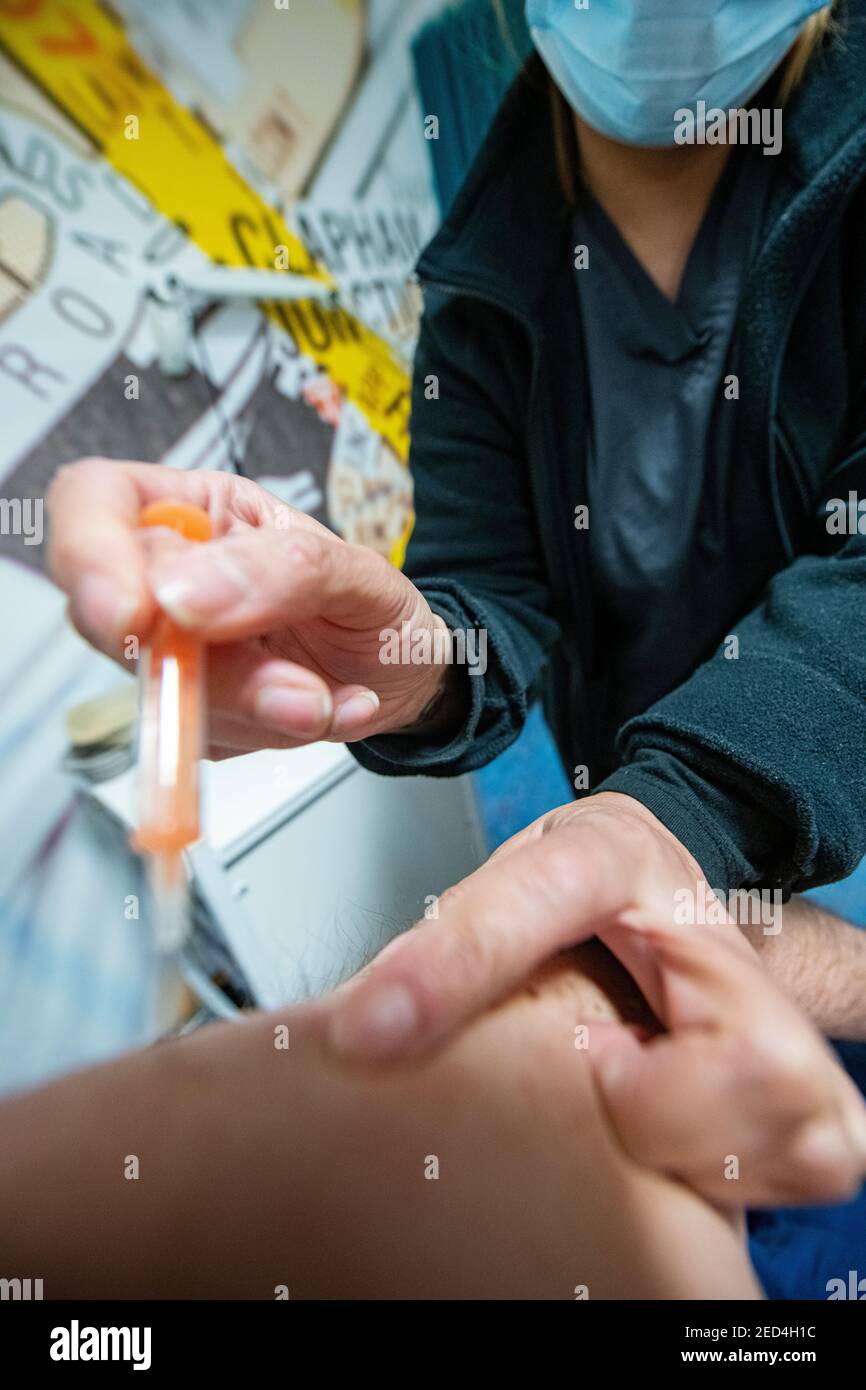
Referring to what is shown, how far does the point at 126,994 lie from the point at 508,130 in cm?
99

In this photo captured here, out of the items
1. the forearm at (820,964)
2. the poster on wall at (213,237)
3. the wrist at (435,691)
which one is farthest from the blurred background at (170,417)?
the forearm at (820,964)

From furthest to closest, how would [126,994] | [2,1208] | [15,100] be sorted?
1. [15,100]
2. [126,994]
3. [2,1208]

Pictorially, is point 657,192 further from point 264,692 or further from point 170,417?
point 170,417

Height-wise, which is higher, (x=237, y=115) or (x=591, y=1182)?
(x=237, y=115)

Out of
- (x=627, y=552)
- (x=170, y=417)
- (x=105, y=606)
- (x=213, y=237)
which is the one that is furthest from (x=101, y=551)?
(x=213, y=237)

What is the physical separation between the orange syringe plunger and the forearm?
424mm

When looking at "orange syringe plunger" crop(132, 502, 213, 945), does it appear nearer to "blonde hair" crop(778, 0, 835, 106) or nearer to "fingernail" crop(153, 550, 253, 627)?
"fingernail" crop(153, 550, 253, 627)

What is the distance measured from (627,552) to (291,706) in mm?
433

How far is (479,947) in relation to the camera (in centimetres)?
33

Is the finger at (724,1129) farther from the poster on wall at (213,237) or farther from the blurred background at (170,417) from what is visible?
the poster on wall at (213,237)

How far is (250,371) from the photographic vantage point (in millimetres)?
1379
